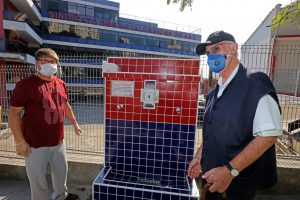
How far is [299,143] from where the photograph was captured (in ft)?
17.3

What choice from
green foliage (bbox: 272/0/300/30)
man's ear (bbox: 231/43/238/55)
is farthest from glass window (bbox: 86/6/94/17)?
man's ear (bbox: 231/43/238/55)

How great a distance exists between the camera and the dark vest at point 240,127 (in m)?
1.60

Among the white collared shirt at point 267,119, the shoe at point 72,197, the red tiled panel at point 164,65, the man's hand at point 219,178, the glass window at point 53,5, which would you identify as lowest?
the shoe at point 72,197

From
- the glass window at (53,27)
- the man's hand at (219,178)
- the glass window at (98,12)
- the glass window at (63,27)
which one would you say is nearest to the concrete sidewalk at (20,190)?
the man's hand at (219,178)

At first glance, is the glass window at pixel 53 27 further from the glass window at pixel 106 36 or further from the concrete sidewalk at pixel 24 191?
the concrete sidewalk at pixel 24 191

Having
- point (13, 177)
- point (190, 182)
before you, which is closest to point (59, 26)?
point (13, 177)

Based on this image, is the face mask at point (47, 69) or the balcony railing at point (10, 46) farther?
the balcony railing at point (10, 46)

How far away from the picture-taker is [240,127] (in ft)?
5.37

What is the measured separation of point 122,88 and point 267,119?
1634 millimetres

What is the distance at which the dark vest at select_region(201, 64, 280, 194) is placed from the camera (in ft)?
5.26

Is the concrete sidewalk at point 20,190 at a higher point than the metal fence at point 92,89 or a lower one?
lower

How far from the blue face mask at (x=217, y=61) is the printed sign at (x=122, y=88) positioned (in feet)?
3.66

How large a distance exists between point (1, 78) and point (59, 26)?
2869 cm

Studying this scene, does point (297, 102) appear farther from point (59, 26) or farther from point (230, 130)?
point (59, 26)
